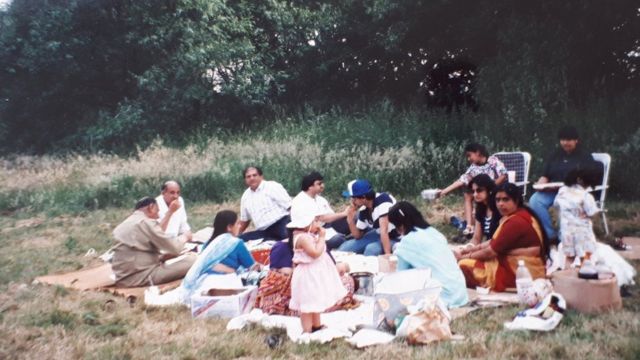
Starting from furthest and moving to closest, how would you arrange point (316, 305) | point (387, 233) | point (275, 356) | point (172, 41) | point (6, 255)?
point (172, 41), point (6, 255), point (387, 233), point (316, 305), point (275, 356)

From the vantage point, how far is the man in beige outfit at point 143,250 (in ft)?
20.8

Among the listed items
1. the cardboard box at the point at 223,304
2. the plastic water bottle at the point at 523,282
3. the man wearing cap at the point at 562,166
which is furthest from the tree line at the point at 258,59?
the cardboard box at the point at 223,304

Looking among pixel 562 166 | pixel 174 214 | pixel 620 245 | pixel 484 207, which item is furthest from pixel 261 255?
pixel 620 245

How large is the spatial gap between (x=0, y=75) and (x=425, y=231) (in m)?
22.5

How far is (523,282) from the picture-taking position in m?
4.76

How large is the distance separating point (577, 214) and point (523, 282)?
127cm

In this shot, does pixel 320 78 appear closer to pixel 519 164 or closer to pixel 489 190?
pixel 519 164

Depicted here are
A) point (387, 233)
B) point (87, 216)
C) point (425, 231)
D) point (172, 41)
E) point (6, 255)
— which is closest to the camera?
point (425, 231)

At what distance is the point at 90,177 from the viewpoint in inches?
533

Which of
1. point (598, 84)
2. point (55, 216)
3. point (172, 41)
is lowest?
point (55, 216)

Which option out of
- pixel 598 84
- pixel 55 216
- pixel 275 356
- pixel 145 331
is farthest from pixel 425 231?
pixel 598 84

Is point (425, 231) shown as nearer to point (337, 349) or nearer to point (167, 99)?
point (337, 349)

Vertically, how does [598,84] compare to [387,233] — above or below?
above

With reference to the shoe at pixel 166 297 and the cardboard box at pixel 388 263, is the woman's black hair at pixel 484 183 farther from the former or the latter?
the shoe at pixel 166 297
